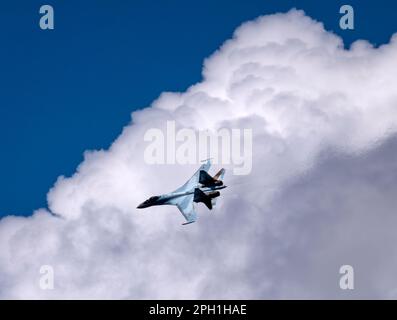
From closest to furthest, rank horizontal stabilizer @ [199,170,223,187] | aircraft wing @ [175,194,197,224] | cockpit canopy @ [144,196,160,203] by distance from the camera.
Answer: aircraft wing @ [175,194,197,224]
horizontal stabilizer @ [199,170,223,187]
cockpit canopy @ [144,196,160,203]

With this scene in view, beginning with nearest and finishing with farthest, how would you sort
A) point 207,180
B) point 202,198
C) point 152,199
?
point 202,198
point 207,180
point 152,199

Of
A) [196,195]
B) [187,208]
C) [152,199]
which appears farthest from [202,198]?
[152,199]

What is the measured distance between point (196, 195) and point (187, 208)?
2372 millimetres

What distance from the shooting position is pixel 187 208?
4358 inches

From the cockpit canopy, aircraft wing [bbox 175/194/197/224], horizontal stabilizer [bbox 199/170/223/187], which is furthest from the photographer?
the cockpit canopy

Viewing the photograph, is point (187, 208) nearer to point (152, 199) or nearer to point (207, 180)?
point (207, 180)

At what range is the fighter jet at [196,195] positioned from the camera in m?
110

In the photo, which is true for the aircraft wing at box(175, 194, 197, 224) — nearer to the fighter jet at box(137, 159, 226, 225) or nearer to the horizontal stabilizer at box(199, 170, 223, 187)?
the fighter jet at box(137, 159, 226, 225)

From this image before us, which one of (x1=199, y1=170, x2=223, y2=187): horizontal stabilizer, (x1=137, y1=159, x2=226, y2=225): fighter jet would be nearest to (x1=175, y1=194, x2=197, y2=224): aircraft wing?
(x1=137, y1=159, x2=226, y2=225): fighter jet

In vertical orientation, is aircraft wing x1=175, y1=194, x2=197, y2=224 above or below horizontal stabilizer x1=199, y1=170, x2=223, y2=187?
below

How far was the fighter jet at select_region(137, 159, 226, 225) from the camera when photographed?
110m

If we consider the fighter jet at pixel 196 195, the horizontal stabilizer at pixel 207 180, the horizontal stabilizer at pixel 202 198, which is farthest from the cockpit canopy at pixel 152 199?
the horizontal stabilizer at pixel 207 180

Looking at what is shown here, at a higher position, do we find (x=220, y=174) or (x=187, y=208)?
(x=220, y=174)
